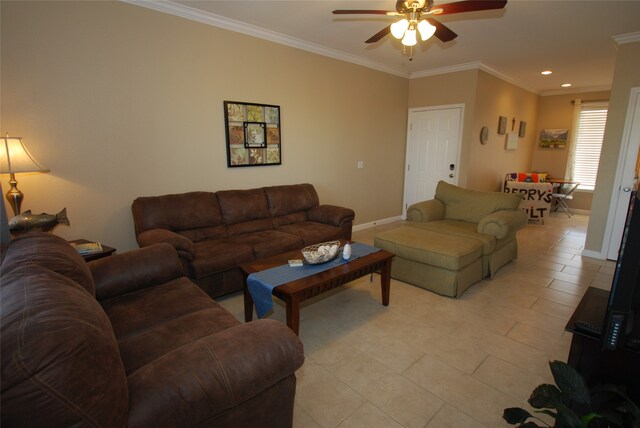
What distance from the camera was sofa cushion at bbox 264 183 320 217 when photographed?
3982mm

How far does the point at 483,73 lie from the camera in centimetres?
524

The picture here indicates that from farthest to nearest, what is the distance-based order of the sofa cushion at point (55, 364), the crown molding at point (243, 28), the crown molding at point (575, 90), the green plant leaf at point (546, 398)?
the crown molding at point (575, 90) → the crown molding at point (243, 28) → the green plant leaf at point (546, 398) → the sofa cushion at point (55, 364)

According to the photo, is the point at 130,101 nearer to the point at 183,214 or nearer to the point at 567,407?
the point at 183,214

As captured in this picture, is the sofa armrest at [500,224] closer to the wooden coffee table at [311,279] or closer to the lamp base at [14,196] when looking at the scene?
the wooden coffee table at [311,279]

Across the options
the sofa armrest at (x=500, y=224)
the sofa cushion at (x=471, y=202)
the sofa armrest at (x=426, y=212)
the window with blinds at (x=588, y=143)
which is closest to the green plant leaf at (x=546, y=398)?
the sofa armrest at (x=500, y=224)

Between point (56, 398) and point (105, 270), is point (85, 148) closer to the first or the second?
point (105, 270)

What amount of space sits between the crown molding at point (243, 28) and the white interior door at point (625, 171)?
11.0 feet

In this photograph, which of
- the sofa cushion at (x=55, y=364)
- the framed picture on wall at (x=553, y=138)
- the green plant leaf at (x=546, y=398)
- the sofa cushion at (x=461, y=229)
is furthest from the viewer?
the framed picture on wall at (x=553, y=138)

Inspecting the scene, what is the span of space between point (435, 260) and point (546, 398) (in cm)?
196

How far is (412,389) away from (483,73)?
5.16 m

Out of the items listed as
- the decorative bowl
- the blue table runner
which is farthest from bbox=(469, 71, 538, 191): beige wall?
the blue table runner

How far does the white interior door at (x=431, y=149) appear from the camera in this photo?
5.53 metres

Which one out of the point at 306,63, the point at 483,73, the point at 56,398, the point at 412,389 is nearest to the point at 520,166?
the point at 483,73

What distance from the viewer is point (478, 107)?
5.29 meters
